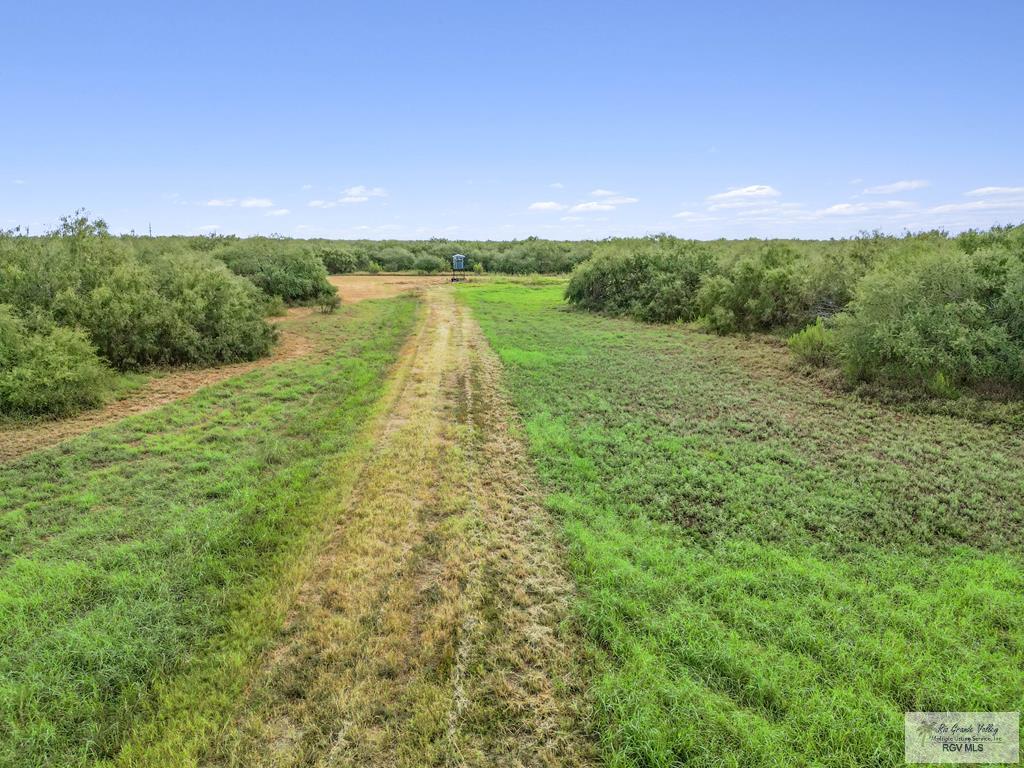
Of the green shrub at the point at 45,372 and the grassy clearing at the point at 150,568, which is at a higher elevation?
the green shrub at the point at 45,372

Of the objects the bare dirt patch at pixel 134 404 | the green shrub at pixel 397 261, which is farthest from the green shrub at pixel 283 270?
the green shrub at pixel 397 261

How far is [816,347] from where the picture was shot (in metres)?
13.2

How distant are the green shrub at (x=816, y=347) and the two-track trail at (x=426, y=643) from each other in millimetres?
10002

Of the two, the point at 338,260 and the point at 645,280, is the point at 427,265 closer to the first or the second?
the point at 338,260

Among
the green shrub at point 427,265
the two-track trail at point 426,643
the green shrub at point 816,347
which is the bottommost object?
the two-track trail at point 426,643

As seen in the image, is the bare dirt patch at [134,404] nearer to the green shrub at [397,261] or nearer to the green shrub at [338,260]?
the green shrub at [338,260]

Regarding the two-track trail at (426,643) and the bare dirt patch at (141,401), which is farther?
the bare dirt patch at (141,401)

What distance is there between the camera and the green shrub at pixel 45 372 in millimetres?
8914

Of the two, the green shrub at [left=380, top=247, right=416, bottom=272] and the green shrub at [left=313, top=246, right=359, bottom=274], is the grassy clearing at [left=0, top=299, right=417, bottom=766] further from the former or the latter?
the green shrub at [left=380, top=247, right=416, bottom=272]

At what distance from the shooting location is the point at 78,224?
13.4m

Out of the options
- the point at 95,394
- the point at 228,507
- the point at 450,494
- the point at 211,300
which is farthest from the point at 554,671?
the point at 211,300

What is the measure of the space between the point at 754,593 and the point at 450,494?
3.59 m

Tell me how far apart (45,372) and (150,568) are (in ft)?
23.6

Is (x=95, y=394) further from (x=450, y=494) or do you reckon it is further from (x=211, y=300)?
(x=450, y=494)
